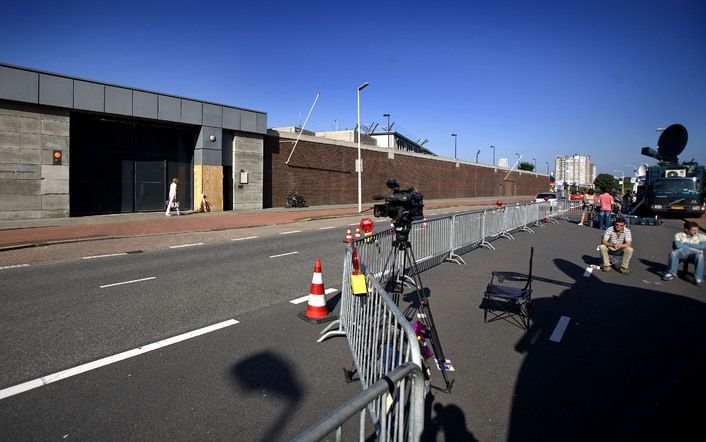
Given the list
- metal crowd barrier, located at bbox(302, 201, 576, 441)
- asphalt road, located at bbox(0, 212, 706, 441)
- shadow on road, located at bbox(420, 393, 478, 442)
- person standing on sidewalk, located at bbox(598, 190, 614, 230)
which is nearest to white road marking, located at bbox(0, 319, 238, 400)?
asphalt road, located at bbox(0, 212, 706, 441)

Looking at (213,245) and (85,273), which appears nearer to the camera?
(85,273)

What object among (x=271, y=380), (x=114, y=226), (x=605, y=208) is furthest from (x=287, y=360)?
(x=605, y=208)

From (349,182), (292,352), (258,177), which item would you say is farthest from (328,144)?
(292,352)

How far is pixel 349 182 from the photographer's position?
3366 cm

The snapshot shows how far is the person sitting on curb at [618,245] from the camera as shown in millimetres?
9023

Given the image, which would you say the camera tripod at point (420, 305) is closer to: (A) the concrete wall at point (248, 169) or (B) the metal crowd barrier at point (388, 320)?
(B) the metal crowd barrier at point (388, 320)

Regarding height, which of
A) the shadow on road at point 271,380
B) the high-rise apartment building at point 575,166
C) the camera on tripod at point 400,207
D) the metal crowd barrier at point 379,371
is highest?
the high-rise apartment building at point 575,166

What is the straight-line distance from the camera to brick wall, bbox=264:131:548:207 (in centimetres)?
2698

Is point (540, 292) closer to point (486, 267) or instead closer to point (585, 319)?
point (585, 319)

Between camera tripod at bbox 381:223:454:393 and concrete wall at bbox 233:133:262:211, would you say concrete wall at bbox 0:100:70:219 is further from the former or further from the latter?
camera tripod at bbox 381:223:454:393

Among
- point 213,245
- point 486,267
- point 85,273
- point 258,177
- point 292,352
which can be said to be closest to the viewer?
point 292,352

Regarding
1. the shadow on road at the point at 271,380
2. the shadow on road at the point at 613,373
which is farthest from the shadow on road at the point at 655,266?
the shadow on road at the point at 271,380

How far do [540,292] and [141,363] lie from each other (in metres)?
6.23

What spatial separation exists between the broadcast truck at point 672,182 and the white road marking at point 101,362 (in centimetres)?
2592
